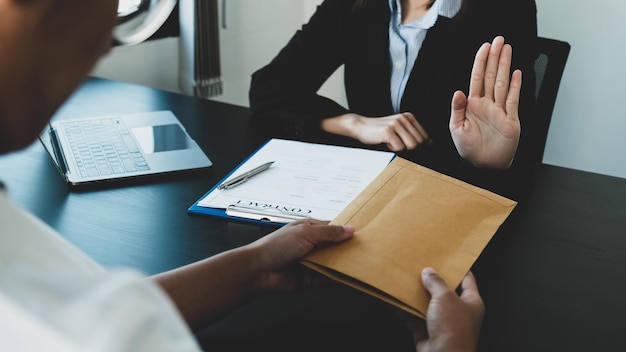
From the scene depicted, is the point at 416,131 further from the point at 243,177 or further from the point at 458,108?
the point at 243,177

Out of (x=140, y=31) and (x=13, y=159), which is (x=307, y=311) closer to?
(x=140, y=31)

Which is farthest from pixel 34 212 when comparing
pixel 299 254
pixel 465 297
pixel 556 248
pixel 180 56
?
pixel 180 56

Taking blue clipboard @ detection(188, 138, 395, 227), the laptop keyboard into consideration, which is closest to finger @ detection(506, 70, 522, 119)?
blue clipboard @ detection(188, 138, 395, 227)

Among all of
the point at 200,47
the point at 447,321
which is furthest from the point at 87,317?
the point at 200,47

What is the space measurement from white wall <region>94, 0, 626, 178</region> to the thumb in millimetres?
1224

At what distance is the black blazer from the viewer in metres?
1.46

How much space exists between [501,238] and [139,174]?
24.2 inches

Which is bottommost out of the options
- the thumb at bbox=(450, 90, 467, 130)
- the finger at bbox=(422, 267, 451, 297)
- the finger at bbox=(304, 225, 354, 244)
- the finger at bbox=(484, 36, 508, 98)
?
the finger at bbox=(422, 267, 451, 297)

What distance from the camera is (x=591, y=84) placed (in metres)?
2.46

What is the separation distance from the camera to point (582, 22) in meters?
2.40

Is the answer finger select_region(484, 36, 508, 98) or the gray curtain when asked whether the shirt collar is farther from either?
the gray curtain

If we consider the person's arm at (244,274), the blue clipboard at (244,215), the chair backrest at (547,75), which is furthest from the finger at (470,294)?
the chair backrest at (547,75)

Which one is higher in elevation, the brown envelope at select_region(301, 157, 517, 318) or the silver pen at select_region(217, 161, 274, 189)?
the brown envelope at select_region(301, 157, 517, 318)

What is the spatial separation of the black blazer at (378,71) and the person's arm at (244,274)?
463mm
